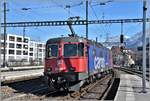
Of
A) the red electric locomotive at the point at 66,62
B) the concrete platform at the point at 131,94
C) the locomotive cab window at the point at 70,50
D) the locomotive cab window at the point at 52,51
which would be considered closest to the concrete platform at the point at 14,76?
the locomotive cab window at the point at 52,51

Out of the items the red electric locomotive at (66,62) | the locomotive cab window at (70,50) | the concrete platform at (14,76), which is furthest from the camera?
the concrete platform at (14,76)

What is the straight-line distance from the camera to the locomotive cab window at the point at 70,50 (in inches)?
821

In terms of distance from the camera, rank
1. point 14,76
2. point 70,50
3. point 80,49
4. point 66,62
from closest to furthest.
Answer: point 66,62
point 70,50
point 80,49
point 14,76

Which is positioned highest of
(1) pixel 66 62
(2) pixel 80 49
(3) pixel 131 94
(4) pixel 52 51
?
(2) pixel 80 49

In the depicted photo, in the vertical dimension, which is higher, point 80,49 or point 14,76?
point 80,49

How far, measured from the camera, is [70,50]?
2100 cm

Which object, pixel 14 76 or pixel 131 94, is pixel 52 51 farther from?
pixel 14 76

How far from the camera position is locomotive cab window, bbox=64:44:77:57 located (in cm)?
2086

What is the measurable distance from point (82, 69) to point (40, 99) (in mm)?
3602

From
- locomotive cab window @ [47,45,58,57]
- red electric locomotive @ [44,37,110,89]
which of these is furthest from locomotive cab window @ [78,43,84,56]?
locomotive cab window @ [47,45,58,57]

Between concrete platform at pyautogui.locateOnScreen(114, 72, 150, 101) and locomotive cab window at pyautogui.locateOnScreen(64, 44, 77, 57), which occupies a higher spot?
locomotive cab window at pyautogui.locateOnScreen(64, 44, 77, 57)

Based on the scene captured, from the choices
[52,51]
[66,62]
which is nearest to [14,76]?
[52,51]

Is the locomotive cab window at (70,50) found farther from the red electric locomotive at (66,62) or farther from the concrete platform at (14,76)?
the concrete platform at (14,76)

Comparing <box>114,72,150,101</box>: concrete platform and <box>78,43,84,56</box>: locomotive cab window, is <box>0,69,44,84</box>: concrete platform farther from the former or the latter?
<box>114,72,150,101</box>: concrete platform
